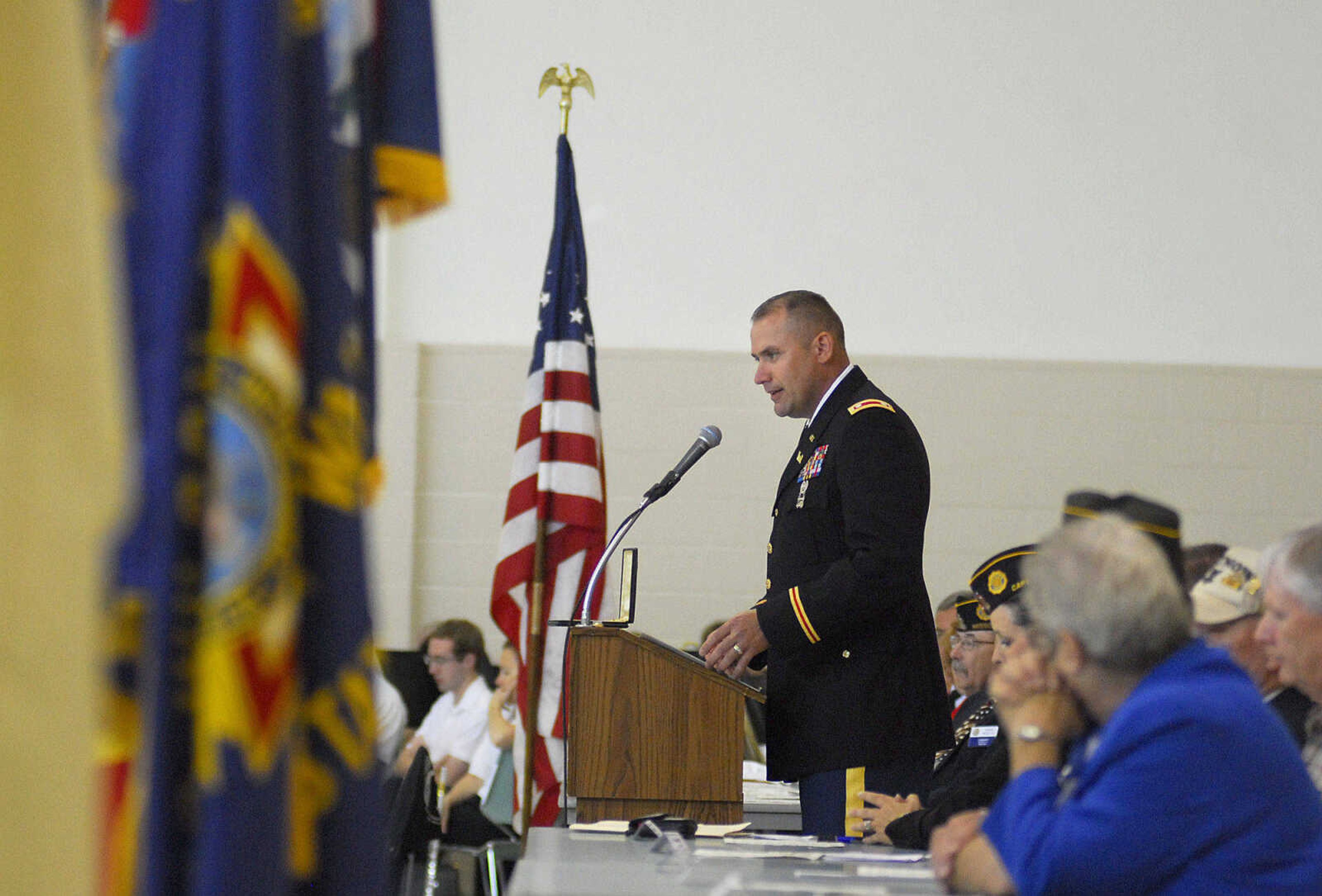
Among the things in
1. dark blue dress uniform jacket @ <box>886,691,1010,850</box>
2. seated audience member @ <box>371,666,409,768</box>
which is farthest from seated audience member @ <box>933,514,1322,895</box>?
seated audience member @ <box>371,666,409,768</box>

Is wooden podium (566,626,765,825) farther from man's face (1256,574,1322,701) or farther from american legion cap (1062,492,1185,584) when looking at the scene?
man's face (1256,574,1322,701)

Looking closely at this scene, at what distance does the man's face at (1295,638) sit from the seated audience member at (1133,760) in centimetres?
29

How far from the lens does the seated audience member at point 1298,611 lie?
1787 mm

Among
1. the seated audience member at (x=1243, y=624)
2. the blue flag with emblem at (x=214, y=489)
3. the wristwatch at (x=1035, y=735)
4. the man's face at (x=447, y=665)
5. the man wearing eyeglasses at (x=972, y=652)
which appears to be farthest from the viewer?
the man's face at (x=447, y=665)

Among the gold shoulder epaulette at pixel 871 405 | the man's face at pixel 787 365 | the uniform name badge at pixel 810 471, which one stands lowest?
the uniform name badge at pixel 810 471

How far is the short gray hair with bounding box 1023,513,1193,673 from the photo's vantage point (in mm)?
1556

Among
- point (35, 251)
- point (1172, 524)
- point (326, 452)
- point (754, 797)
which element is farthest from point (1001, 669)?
point (754, 797)

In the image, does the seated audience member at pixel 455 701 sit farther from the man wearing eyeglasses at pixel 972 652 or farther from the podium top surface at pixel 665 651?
the podium top surface at pixel 665 651

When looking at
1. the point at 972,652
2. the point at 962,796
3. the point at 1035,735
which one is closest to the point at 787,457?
the point at 972,652

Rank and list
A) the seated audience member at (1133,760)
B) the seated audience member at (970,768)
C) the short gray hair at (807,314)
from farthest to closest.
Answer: the short gray hair at (807,314) < the seated audience member at (970,768) < the seated audience member at (1133,760)

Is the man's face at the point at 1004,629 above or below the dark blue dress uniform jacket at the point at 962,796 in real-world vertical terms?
above

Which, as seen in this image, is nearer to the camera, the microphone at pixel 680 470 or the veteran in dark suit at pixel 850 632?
the veteran in dark suit at pixel 850 632

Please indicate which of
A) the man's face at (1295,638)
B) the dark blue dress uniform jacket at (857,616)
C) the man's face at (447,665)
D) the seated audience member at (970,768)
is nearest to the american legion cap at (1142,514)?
the man's face at (1295,638)

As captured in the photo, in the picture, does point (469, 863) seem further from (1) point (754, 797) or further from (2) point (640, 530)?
(2) point (640, 530)
